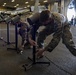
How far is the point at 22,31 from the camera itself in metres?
5.09

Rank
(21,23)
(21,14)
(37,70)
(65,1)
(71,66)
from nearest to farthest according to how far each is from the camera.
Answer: (37,70), (71,66), (21,14), (21,23), (65,1)

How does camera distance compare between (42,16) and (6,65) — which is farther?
(6,65)

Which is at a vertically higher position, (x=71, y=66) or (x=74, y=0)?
(x=74, y=0)

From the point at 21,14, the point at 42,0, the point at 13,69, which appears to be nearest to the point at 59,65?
the point at 13,69

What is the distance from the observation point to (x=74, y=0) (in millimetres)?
24547

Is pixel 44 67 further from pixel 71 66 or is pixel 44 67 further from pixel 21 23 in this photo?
pixel 21 23

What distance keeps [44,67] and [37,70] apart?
9.4 inches

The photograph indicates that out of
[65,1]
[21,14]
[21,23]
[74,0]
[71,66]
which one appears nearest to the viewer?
[71,66]

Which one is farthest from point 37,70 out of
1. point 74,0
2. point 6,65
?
point 74,0

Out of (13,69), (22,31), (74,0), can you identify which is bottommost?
(13,69)

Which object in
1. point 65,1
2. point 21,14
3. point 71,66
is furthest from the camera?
point 65,1

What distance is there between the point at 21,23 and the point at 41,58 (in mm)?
1285

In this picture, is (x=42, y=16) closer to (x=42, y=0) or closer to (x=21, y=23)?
(x=21, y=23)

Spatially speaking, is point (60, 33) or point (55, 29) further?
point (55, 29)
